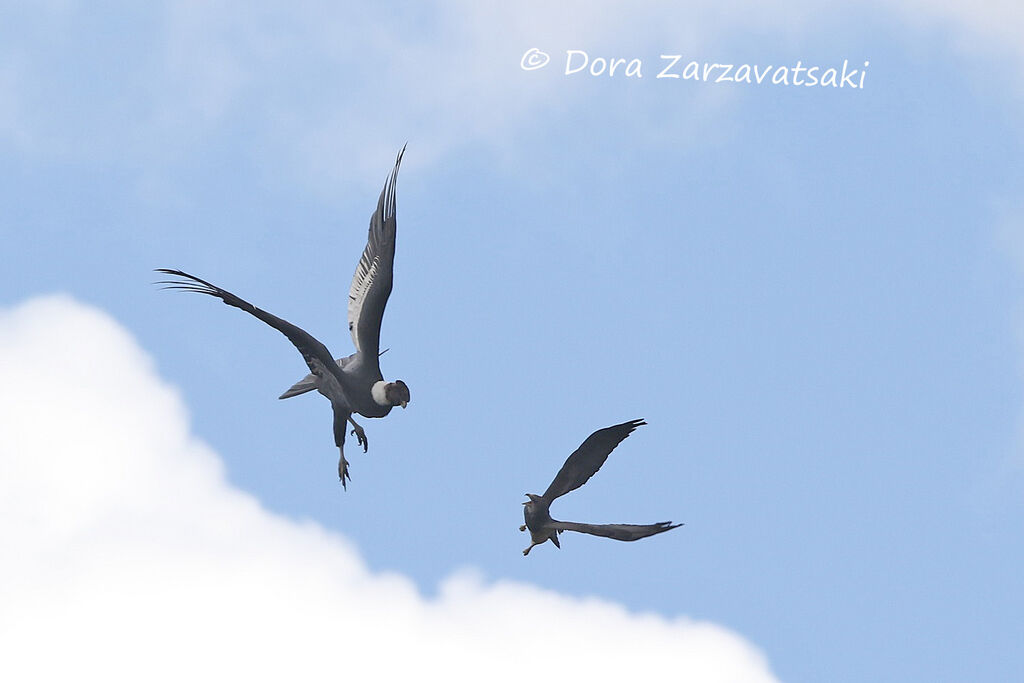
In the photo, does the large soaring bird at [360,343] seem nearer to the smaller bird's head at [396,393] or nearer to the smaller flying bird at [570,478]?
the smaller bird's head at [396,393]

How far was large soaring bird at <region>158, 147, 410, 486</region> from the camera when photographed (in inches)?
578

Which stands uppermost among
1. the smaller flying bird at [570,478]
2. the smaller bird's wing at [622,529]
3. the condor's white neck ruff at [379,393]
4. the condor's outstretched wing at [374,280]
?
the condor's outstretched wing at [374,280]

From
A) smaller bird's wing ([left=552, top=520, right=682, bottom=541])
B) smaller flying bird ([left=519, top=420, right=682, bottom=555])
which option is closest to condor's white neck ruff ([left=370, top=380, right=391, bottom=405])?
smaller flying bird ([left=519, top=420, right=682, bottom=555])

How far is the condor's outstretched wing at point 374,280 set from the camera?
621 inches

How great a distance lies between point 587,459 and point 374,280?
376 centimetres

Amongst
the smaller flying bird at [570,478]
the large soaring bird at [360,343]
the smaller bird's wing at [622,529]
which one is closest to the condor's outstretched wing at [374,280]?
the large soaring bird at [360,343]

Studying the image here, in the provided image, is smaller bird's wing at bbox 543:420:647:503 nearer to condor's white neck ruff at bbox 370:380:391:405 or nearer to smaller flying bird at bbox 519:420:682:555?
smaller flying bird at bbox 519:420:682:555

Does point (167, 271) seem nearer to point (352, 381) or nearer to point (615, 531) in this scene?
point (352, 381)

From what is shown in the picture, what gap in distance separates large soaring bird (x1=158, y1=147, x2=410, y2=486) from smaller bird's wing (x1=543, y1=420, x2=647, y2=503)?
193 cm

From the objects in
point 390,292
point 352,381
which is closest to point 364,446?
point 352,381

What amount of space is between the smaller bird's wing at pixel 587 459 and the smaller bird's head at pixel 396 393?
1.87m

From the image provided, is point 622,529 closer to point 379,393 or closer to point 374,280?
point 379,393

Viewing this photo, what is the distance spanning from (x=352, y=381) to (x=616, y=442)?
305 centimetres

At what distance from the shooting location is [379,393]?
48.5 feet
